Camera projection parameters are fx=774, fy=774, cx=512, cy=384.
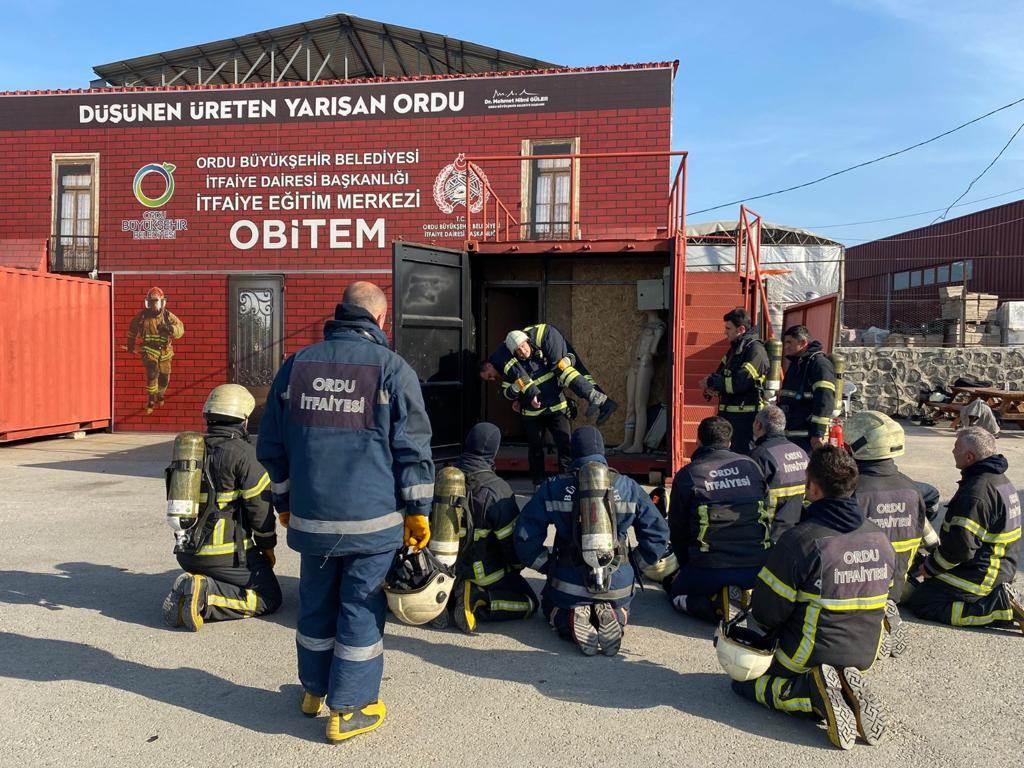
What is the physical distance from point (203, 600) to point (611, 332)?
22.4 feet

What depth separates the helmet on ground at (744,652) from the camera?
3.40m

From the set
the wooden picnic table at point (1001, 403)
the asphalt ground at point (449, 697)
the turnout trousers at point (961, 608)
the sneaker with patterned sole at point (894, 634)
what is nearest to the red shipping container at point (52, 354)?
the asphalt ground at point (449, 697)

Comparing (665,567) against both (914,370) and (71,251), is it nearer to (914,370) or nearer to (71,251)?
(71,251)

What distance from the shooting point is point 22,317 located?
11.8m

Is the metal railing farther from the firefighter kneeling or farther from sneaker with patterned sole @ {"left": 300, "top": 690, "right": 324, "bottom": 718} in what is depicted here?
sneaker with patterned sole @ {"left": 300, "top": 690, "right": 324, "bottom": 718}

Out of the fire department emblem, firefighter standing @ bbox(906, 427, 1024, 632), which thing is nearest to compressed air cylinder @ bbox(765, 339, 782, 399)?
firefighter standing @ bbox(906, 427, 1024, 632)

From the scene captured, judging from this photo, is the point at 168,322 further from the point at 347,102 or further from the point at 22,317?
the point at 347,102

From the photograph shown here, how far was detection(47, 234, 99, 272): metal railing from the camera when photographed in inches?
565

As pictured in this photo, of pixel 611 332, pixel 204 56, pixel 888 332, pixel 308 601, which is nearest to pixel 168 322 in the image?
pixel 204 56

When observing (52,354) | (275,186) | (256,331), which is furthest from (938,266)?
(52,354)

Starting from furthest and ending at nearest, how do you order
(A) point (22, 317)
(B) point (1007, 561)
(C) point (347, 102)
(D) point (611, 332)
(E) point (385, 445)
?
(C) point (347, 102)
(A) point (22, 317)
(D) point (611, 332)
(B) point (1007, 561)
(E) point (385, 445)

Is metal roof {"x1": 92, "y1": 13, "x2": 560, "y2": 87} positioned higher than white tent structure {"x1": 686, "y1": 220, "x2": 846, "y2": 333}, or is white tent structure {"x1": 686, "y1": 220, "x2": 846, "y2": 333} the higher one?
metal roof {"x1": 92, "y1": 13, "x2": 560, "y2": 87}

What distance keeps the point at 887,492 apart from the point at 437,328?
519 cm

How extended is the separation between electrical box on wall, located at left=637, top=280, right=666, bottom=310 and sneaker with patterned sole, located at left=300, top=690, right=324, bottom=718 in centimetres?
653
